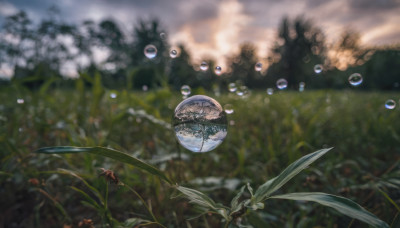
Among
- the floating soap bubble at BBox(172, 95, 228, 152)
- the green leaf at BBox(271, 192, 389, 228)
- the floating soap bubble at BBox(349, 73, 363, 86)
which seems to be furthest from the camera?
the floating soap bubble at BBox(349, 73, 363, 86)

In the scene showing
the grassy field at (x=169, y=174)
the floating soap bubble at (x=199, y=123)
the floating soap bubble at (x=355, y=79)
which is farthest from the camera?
the floating soap bubble at (x=355, y=79)

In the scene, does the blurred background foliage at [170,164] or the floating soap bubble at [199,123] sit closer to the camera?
the floating soap bubble at [199,123]

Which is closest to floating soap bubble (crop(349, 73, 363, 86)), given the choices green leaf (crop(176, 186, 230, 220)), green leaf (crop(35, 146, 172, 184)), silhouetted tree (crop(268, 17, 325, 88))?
green leaf (crop(176, 186, 230, 220))

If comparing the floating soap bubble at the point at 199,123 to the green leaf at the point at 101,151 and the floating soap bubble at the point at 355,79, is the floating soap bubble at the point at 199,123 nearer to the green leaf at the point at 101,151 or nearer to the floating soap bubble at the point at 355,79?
the green leaf at the point at 101,151

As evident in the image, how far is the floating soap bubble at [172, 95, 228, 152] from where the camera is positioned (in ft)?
2.43

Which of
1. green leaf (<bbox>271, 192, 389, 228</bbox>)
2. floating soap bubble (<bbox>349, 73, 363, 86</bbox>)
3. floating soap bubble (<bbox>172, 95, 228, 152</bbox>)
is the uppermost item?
floating soap bubble (<bbox>349, 73, 363, 86</bbox>)

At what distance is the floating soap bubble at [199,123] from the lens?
74 centimetres

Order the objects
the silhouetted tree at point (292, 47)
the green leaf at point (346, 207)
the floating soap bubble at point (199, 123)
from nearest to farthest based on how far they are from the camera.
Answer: the green leaf at point (346, 207) < the floating soap bubble at point (199, 123) < the silhouetted tree at point (292, 47)

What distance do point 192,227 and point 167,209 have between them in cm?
15

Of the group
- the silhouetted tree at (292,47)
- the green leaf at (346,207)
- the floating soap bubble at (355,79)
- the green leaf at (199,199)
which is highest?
the silhouetted tree at (292,47)

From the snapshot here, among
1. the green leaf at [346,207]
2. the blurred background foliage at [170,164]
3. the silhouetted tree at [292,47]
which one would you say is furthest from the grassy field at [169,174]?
the silhouetted tree at [292,47]

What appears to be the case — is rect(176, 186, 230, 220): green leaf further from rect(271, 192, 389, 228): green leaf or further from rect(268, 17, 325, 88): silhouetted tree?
rect(268, 17, 325, 88): silhouetted tree

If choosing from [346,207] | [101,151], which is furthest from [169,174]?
[346,207]

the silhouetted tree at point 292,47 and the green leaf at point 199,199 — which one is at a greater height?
the silhouetted tree at point 292,47
